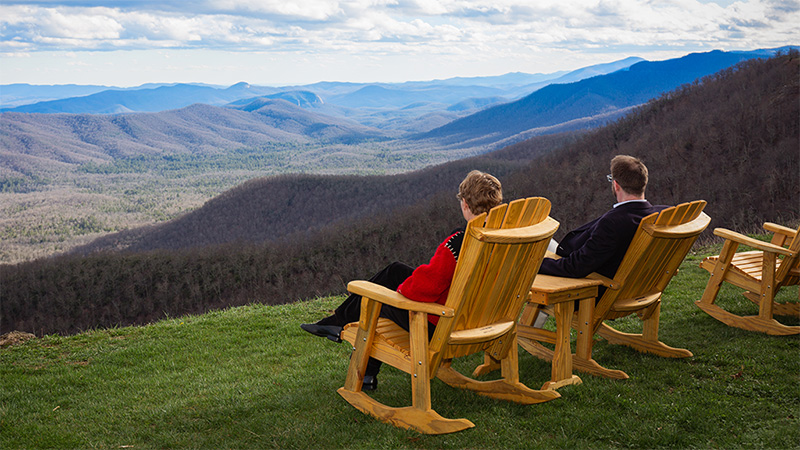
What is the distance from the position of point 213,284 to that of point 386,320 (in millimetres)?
54588

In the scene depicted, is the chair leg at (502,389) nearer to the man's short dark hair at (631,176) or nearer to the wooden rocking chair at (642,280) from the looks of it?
the wooden rocking chair at (642,280)

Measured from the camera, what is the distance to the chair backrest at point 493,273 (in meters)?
3.30

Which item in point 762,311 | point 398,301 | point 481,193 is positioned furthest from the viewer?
point 762,311

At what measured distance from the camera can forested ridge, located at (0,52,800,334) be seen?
39531mm

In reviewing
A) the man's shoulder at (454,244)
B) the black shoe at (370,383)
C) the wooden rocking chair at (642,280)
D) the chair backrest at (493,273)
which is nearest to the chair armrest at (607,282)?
the wooden rocking chair at (642,280)

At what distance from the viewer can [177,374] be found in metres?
5.27

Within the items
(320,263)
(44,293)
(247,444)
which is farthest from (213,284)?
(247,444)

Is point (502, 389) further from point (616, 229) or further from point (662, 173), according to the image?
point (662, 173)

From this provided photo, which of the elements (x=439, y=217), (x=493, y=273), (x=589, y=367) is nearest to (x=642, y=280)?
(x=589, y=367)

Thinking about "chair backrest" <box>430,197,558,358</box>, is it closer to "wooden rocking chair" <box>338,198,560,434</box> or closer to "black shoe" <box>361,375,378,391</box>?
"wooden rocking chair" <box>338,198,560,434</box>

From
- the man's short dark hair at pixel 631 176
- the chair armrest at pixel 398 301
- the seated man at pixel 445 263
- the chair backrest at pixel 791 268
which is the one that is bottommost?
the chair backrest at pixel 791 268

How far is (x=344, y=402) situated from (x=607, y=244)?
2.23m

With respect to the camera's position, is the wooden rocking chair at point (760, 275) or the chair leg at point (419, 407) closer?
the chair leg at point (419, 407)

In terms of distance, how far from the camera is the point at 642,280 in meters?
4.27
